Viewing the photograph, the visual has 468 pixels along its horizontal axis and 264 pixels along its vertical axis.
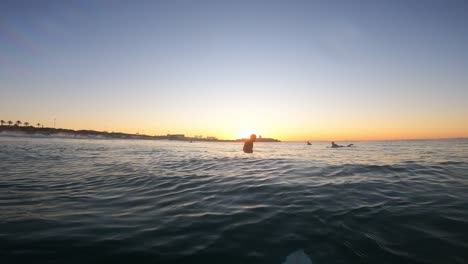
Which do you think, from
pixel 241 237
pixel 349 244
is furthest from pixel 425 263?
pixel 241 237

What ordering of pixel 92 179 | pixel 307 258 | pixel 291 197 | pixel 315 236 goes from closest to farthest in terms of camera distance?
pixel 307 258, pixel 315 236, pixel 291 197, pixel 92 179

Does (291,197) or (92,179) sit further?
(92,179)

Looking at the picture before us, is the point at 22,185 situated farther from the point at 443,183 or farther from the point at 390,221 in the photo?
the point at 443,183

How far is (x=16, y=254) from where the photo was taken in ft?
12.8

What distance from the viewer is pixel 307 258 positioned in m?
3.98

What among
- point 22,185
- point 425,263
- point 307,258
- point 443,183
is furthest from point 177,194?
point 443,183

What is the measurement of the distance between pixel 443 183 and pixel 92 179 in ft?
51.6

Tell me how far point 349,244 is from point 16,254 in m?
5.95

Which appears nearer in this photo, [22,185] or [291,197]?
[291,197]

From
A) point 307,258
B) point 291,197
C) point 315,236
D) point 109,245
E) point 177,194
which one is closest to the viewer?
point 307,258

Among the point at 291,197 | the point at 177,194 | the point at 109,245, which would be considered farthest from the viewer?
the point at 177,194

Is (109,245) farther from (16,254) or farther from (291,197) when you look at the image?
(291,197)

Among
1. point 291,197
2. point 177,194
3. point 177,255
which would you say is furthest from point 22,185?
point 291,197

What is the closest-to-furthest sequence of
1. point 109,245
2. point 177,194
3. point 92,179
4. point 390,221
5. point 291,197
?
point 109,245
point 390,221
point 291,197
point 177,194
point 92,179
